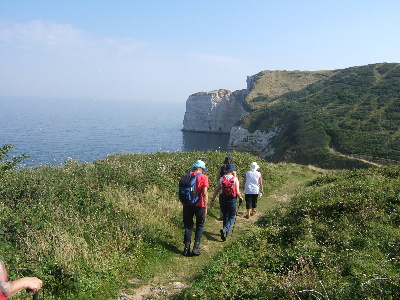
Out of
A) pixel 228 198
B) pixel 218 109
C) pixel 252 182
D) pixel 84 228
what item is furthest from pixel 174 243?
pixel 218 109

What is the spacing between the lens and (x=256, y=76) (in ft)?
403

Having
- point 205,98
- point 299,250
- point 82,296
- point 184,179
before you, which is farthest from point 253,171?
point 205,98

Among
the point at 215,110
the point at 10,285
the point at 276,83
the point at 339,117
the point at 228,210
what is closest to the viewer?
the point at 10,285

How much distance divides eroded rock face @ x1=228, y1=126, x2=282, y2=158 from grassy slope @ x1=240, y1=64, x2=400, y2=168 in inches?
63.1

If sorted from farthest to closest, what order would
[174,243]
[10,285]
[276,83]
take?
[276,83], [174,243], [10,285]

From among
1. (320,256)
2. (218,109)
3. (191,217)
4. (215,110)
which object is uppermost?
(218,109)

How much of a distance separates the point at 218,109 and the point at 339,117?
6347cm

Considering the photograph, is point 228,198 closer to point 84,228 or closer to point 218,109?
point 84,228

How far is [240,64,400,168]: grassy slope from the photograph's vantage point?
1939 inches

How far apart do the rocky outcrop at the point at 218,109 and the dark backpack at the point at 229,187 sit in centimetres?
11326

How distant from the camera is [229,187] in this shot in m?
9.09

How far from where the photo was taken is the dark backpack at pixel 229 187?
907 centimetres

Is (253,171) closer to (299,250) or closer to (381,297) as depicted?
(299,250)

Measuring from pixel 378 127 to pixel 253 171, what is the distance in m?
51.3
